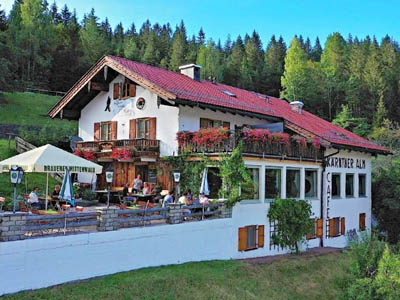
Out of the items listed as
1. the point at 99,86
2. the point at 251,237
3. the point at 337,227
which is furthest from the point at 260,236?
the point at 99,86

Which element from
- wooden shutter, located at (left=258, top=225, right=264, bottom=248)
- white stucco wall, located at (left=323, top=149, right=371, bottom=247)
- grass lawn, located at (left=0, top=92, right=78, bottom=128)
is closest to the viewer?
wooden shutter, located at (left=258, top=225, right=264, bottom=248)

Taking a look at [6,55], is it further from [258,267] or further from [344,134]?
[258,267]

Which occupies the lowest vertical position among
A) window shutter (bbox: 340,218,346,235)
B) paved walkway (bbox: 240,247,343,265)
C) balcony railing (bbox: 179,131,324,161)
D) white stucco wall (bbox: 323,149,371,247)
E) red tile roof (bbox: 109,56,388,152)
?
paved walkway (bbox: 240,247,343,265)

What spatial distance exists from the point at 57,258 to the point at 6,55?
46235 millimetres

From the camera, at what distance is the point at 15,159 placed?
12.9 m

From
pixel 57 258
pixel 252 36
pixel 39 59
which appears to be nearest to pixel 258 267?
pixel 57 258

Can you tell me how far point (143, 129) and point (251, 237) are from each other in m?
7.07

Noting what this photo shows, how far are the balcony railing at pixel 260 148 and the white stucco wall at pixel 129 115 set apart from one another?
3.49ft

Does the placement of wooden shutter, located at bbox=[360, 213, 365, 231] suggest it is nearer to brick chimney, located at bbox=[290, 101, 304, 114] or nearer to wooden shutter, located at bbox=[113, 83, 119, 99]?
brick chimney, located at bbox=[290, 101, 304, 114]

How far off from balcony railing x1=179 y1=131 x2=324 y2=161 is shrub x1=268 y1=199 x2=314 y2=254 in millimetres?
2058

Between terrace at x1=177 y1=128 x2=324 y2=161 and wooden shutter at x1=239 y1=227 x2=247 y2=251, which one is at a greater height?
terrace at x1=177 y1=128 x2=324 y2=161

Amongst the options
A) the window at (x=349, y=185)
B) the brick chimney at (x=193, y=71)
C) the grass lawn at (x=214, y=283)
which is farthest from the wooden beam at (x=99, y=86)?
the window at (x=349, y=185)

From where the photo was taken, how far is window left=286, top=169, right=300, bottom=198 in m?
19.2

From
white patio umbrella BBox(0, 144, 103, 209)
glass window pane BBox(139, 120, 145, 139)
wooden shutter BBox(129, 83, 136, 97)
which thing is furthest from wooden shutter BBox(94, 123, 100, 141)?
white patio umbrella BBox(0, 144, 103, 209)
